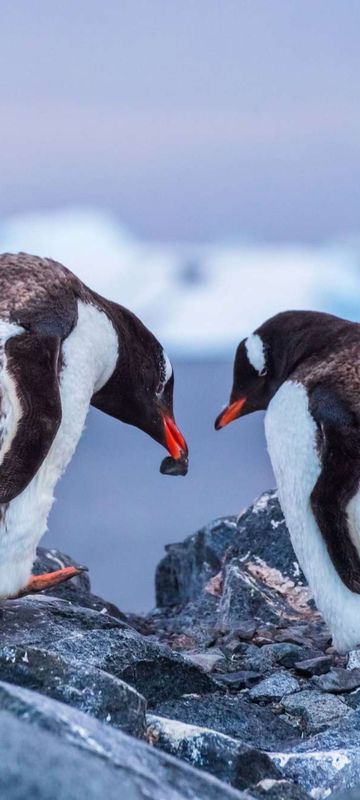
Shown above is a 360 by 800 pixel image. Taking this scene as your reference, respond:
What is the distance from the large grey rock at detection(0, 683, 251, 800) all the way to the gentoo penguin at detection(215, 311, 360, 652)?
2721mm

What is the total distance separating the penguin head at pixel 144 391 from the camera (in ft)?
17.0

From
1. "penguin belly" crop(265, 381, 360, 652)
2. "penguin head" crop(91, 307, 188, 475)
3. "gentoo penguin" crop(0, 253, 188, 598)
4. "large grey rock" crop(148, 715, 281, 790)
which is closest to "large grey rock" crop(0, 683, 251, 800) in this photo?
"large grey rock" crop(148, 715, 281, 790)

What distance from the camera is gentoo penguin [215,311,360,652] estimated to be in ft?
15.9

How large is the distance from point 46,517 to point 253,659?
40.8 inches

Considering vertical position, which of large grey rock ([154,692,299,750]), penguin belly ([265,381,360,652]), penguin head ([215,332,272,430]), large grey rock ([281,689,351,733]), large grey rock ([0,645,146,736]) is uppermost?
penguin head ([215,332,272,430])

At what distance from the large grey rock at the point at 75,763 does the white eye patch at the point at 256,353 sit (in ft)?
12.4

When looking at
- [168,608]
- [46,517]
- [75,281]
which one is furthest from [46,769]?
[168,608]

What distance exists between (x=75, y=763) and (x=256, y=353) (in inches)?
158

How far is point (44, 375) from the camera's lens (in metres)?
4.29

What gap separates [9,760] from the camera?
1953mm

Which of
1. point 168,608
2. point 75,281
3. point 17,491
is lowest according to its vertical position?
point 168,608

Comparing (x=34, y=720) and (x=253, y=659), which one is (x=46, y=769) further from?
(x=253, y=659)

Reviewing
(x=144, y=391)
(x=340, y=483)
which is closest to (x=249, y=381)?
(x=144, y=391)

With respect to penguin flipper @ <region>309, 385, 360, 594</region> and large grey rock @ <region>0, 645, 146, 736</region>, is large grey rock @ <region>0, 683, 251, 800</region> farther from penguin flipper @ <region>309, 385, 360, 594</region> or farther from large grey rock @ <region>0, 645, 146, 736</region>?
penguin flipper @ <region>309, 385, 360, 594</region>
